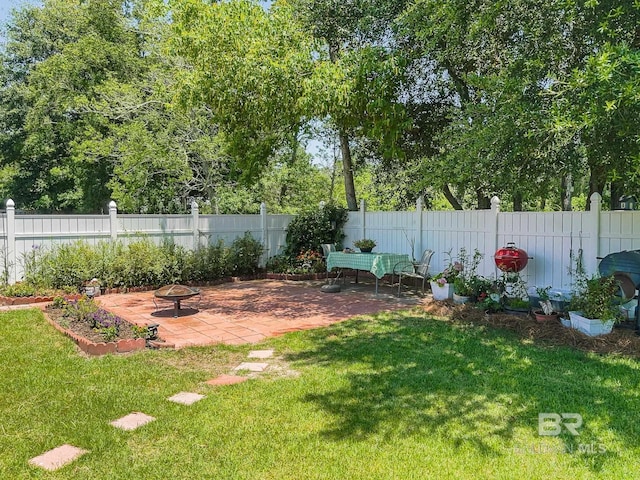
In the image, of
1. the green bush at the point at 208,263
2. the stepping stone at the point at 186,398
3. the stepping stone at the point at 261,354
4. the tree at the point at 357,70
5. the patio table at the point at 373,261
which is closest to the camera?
the stepping stone at the point at 186,398

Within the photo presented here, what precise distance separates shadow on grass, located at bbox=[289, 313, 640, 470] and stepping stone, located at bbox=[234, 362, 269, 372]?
36 cm

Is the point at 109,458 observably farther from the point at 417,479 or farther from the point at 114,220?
the point at 114,220

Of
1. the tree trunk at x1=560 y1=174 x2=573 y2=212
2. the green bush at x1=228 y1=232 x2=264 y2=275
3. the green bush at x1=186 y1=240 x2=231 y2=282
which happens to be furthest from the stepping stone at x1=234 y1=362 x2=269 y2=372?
the tree trunk at x1=560 y1=174 x2=573 y2=212

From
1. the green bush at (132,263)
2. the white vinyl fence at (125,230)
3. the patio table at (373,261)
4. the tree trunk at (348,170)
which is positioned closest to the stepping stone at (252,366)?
the patio table at (373,261)

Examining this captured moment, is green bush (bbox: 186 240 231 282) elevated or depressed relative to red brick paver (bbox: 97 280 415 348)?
elevated

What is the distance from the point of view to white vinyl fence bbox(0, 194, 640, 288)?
650 centimetres

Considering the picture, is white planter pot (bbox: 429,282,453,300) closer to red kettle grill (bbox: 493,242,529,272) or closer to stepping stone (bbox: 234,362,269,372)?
red kettle grill (bbox: 493,242,529,272)

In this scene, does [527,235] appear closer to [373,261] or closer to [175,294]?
[373,261]

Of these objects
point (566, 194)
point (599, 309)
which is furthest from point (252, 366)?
point (566, 194)

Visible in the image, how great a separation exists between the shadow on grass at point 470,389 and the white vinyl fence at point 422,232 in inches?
87.6

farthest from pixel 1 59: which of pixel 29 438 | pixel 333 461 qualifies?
pixel 333 461

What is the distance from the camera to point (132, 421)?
3.22 m

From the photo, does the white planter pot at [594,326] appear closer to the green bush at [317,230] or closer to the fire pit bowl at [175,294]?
the fire pit bowl at [175,294]

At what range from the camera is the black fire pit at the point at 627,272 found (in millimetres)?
5223
